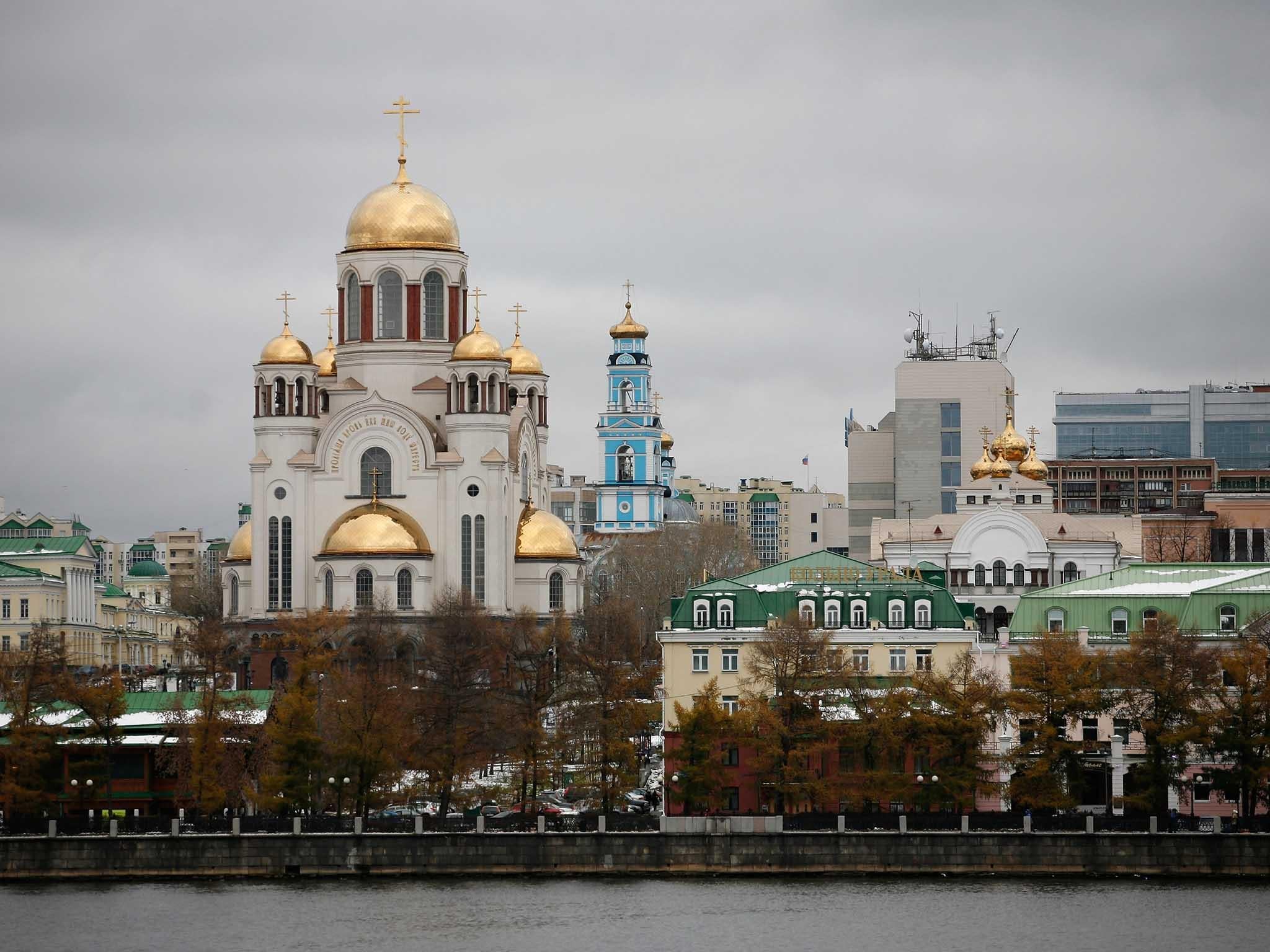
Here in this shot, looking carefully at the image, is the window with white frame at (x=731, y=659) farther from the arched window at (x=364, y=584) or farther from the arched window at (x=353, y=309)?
the arched window at (x=353, y=309)

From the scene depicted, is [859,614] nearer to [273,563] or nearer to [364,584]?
[364,584]

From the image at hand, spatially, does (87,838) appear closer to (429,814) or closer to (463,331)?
(429,814)

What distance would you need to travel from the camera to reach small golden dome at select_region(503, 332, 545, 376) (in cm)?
12688

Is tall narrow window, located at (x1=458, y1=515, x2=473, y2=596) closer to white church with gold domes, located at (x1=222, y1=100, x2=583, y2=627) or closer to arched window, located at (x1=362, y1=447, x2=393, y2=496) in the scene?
white church with gold domes, located at (x1=222, y1=100, x2=583, y2=627)

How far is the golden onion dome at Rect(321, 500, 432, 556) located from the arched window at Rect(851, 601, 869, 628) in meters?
37.3

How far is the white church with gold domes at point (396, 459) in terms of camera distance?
372 ft

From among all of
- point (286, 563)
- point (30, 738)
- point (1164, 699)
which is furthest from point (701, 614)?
point (286, 563)

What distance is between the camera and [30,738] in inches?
2977

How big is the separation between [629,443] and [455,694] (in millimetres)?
89270

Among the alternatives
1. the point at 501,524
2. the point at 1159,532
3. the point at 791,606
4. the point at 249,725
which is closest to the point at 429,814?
the point at 249,725

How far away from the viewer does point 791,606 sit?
78125 millimetres

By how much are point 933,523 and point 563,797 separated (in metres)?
37.8

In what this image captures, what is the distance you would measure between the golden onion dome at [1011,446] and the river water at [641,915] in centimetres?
5685

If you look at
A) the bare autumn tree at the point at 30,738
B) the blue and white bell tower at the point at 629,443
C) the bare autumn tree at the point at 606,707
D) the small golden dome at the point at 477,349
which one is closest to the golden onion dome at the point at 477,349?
the small golden dome at the point at 477,349
